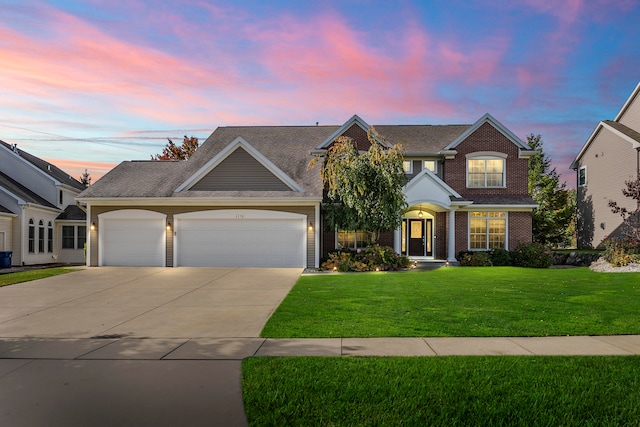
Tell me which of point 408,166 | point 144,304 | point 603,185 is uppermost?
point 408,166

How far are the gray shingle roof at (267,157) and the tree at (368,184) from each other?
143cm

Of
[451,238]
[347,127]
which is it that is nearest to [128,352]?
[347,127]

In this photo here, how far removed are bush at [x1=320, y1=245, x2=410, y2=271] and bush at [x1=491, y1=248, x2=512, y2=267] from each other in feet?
16.9

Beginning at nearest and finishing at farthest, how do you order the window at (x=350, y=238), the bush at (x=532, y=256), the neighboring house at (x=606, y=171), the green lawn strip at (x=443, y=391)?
1. the green lawn strip at (x=443, y=391)
2. the bush at (x=532, y=256)
3. the window at (x=350, y=238)
4. the neighboring house at (x=606, y=171)

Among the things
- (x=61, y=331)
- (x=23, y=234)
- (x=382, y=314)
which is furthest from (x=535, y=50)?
(x=23, y=234)

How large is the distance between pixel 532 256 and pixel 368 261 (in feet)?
27.3

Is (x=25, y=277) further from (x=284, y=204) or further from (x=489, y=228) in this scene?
(x=489, y=228)

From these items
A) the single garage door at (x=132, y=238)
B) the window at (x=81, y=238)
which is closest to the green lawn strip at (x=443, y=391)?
the single garage door at (x=132, y=238)

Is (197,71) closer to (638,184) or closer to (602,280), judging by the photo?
(602,280)

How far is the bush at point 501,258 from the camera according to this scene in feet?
71.2

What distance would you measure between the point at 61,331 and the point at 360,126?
59.9ft

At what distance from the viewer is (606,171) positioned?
27391 millimetres

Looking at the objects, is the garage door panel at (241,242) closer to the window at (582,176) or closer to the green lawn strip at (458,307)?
the green lawn strip at (458,307)

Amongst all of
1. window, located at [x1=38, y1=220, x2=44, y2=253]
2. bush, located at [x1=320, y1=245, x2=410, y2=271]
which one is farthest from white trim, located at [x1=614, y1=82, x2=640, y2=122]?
window, located at [x1=38, y1=220, x2=44, y2=253]
